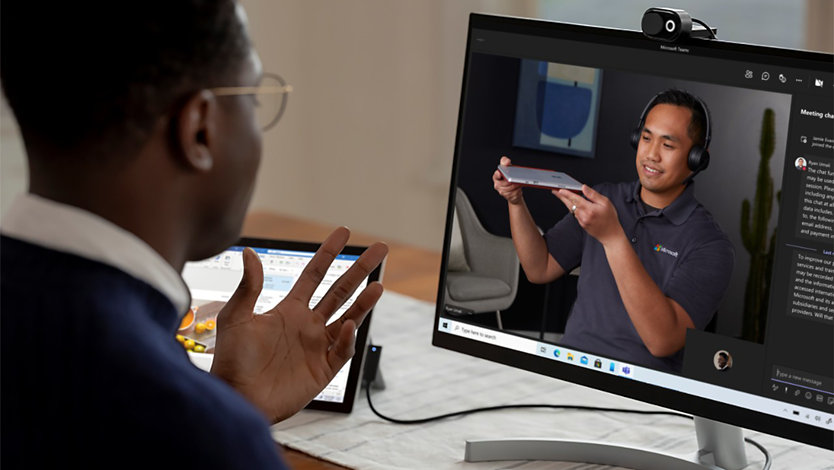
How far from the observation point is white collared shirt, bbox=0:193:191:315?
0.70 m

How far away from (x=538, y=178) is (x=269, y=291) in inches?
16.0

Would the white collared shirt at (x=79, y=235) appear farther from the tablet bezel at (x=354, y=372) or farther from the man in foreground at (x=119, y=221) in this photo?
the tablet bezel at (x=354, y=372)

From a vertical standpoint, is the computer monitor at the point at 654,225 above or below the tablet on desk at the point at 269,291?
above

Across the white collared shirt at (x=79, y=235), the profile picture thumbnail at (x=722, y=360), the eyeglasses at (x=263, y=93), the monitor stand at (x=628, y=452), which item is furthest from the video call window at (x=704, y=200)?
the white collared shirt at (x=79, y=235)

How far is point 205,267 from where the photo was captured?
1.42 m

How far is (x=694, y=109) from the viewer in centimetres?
108

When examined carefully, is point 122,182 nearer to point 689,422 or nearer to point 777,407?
point 777,407

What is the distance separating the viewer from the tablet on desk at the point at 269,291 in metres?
1.33

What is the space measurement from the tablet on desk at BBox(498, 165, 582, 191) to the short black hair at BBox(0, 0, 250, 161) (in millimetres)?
528

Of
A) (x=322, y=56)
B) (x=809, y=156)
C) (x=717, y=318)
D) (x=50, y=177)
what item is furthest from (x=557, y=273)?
(x=322, y=56)

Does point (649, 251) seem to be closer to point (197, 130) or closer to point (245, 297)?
point (245, 297)

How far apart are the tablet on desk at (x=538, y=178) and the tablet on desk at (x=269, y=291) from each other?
0.84 ft

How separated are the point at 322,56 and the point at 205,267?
2271 millimetres

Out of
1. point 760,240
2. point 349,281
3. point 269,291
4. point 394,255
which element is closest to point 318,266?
point 349,281
